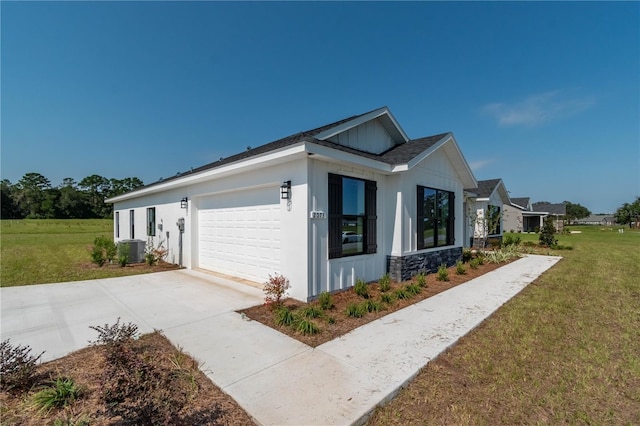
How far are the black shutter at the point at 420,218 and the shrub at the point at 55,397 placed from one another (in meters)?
7.77

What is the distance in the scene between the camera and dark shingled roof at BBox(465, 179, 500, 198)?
16.4 meters

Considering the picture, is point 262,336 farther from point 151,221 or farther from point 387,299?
point 151,221

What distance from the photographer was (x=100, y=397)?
2.56 metres

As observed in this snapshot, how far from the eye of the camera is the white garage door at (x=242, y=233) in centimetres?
691

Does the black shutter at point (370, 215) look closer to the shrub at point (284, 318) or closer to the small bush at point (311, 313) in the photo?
the small bush at point (311, 313)

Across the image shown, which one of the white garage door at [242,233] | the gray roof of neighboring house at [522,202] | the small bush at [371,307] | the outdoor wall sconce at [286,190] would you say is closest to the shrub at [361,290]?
the small bush at [371,307]

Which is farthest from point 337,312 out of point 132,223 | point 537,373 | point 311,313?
point 132,223

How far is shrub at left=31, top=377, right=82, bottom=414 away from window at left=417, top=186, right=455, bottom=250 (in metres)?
7.88

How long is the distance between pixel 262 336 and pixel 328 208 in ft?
9.89

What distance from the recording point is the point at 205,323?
465 centimetres

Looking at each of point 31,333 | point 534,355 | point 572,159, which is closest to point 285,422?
point 534,355

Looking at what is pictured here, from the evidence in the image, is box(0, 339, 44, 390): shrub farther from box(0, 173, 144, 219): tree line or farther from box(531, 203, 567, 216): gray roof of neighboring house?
box(531, 203, 567, 216): gray roof of neighboring house

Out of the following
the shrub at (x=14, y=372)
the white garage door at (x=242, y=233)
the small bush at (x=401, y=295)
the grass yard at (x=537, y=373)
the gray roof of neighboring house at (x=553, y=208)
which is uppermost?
the gray roof of neighboring house at (x=553, y=208)

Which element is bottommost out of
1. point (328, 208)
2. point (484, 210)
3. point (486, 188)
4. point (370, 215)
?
point (370, 215)
